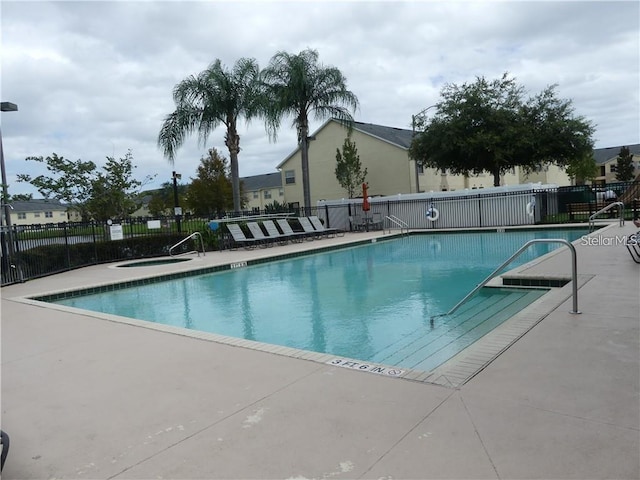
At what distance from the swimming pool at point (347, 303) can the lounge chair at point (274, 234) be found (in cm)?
318

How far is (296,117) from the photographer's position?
22016 millimetres

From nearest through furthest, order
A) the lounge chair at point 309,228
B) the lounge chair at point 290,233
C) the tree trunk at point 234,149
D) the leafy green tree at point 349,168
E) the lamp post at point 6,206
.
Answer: the lamp post at point 6,206 < the lounge chair at point 290,233 < the lounge chair at point 309,228 < the tree trunk at point 234,149 < the leafy green tree at point 349,168

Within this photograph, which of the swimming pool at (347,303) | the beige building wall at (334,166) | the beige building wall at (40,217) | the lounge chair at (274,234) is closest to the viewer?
the swimming pool at (347,303)

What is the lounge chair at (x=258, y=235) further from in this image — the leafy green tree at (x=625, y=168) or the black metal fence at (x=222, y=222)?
the leafy green tree at (x=625, y=168)

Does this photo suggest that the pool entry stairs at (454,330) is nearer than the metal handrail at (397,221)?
Yes

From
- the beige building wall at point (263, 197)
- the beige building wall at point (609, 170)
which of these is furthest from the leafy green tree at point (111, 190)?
the beige building wall at point (609, 170)

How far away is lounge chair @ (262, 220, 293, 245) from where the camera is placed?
16513 millimetres

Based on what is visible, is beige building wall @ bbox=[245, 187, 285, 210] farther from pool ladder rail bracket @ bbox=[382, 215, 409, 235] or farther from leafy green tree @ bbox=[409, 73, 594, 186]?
pool ladder rail bracket @ bbox=[382, 215, 409, 235]

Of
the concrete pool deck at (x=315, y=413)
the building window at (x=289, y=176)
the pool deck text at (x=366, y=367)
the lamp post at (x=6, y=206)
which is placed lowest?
the pool deck text at (x=366, y=367)

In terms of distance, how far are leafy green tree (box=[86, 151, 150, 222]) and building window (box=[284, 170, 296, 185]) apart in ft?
66.4

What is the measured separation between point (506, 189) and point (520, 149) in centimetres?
542

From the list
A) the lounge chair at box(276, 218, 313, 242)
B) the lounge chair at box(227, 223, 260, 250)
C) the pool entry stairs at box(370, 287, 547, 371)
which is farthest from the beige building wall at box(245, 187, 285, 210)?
the pool entry stairs at box(370, 287, 547, 371)

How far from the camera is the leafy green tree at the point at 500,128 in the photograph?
2439cm

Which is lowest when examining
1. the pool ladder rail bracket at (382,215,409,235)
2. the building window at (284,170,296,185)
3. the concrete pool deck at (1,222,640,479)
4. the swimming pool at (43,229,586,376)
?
the swimming pool at (43,229,586,376)
